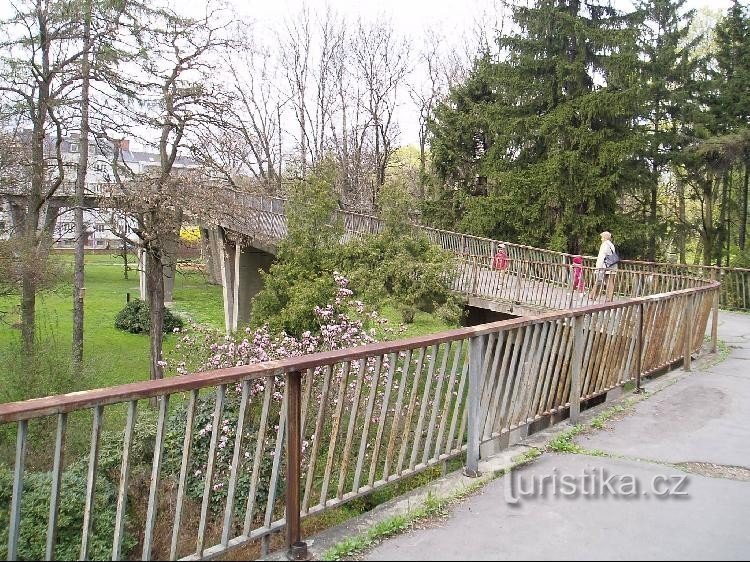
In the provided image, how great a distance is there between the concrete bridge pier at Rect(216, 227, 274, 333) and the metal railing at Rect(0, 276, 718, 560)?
18852 millimetres

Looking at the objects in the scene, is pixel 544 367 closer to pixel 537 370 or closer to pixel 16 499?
pixel 537 370

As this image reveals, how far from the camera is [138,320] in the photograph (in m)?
23.9

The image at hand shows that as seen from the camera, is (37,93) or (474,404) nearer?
(474,404)

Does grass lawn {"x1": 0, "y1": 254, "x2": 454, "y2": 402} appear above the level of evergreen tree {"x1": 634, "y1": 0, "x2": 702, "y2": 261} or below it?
below

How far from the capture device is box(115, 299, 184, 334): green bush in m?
23.7

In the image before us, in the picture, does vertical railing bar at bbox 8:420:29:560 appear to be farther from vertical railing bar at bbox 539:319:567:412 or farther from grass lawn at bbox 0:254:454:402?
grass lawn at bbox 0:254:454:402

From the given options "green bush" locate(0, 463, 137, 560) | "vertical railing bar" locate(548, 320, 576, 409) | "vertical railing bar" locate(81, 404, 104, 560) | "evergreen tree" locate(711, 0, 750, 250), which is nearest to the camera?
"vertical railing bar" locate(81, 404, 104, 560)

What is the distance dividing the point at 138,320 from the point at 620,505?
916 inches

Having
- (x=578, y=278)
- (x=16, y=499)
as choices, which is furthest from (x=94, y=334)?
(x=16, y=499)

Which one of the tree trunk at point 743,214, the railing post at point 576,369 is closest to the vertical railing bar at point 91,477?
the railing post at point 576,369

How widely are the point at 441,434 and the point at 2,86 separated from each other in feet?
46.8

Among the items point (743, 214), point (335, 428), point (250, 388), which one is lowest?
point (250, 388)

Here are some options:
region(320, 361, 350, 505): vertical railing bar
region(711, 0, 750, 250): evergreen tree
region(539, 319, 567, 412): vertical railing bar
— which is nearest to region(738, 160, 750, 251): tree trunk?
region(711, 0, 750, 250): evergreen tree

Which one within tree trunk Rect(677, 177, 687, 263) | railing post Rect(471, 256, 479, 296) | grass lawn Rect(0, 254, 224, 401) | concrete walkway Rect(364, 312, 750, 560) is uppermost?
tree trunk Rect(677, 177, 687, 263)
